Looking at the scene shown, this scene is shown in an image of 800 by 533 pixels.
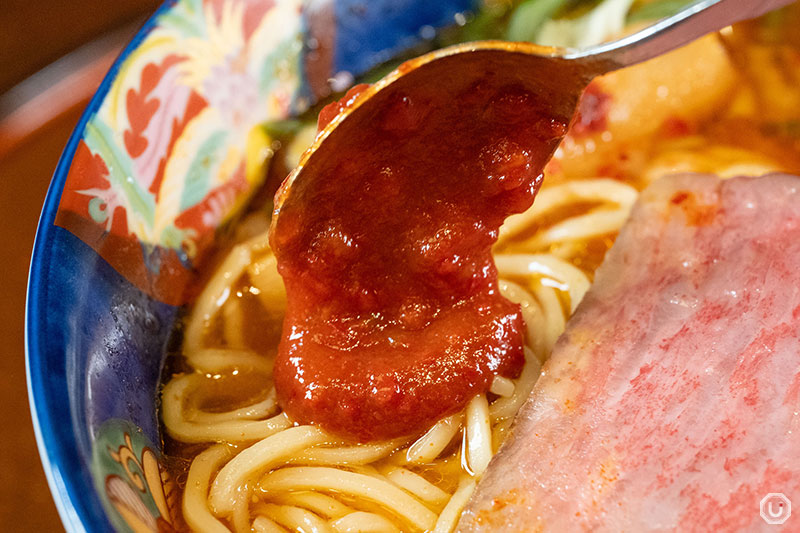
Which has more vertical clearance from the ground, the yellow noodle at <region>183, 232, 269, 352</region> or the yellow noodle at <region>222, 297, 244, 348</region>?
the yellow noodle at <region>183, 232, 269, 352</region>

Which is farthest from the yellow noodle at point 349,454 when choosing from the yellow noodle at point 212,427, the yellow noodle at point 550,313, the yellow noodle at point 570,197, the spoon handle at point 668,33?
the spoon handle at point 668,33

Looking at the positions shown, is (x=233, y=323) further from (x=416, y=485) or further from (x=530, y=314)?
(x=530, y=314)

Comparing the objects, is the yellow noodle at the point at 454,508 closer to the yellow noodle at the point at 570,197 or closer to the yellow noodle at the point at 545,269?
the yellow noodle at the point at 545,269

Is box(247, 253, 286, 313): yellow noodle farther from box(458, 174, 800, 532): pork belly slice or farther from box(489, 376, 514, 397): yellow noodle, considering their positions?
box(458, 174, 800, 532): pork belly slice

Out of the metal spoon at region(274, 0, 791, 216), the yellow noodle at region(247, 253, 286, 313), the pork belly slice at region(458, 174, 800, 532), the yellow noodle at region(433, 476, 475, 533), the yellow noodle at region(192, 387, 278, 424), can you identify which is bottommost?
the pork belly slice at region(458, 174, 800, 532)

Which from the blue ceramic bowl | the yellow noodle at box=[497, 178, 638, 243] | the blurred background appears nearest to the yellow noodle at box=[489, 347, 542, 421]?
the yellow noodle at box=[497, 178, 638, 243]

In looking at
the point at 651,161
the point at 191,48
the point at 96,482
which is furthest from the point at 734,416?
the point at 191,48

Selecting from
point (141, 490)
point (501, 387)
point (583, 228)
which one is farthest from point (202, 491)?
point (583, 228)
